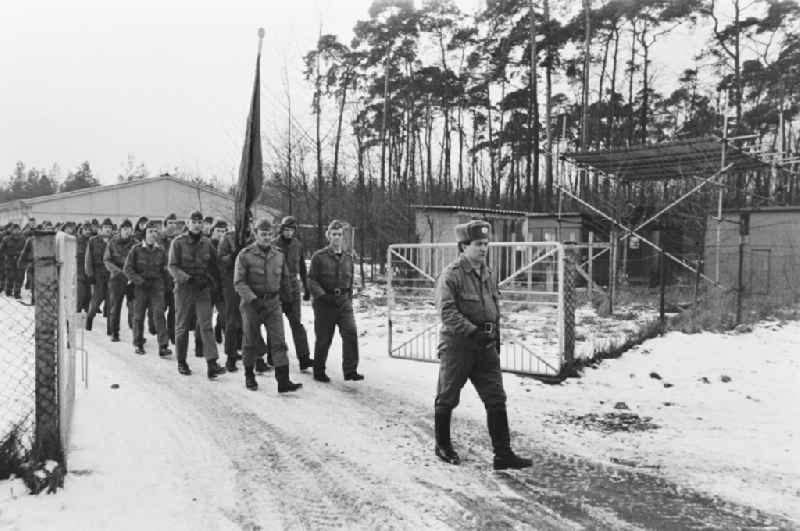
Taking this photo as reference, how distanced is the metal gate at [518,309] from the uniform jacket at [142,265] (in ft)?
11.3

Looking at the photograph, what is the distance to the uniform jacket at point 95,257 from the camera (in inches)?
444

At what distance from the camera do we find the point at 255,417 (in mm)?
5809

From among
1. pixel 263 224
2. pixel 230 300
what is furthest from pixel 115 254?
pixel 263 224

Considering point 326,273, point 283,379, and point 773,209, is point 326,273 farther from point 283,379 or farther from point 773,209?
point 773,209

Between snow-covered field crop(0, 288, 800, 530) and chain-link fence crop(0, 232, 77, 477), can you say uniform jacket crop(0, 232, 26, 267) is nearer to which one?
snow-covered field crop(0, 288, 800, 530)

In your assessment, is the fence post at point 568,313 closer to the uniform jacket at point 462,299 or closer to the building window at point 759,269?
the uniform jacket at point 462,299

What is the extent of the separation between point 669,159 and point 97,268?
534 inches

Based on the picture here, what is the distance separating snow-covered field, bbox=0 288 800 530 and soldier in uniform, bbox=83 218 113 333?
3.46m

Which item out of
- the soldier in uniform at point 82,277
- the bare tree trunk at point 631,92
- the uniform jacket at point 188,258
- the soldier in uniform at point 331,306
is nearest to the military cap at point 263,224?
the soldier in uniform at point 331,306

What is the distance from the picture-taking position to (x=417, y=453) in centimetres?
493

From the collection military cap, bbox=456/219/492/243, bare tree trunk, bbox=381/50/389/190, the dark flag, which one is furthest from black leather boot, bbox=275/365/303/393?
bare tree trunk, bbox=381/50/389/190

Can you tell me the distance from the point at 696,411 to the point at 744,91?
26.7 m

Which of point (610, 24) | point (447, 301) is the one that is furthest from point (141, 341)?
point (610, 24)

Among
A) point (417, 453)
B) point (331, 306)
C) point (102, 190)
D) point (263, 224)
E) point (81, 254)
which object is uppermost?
point (102, 190)
